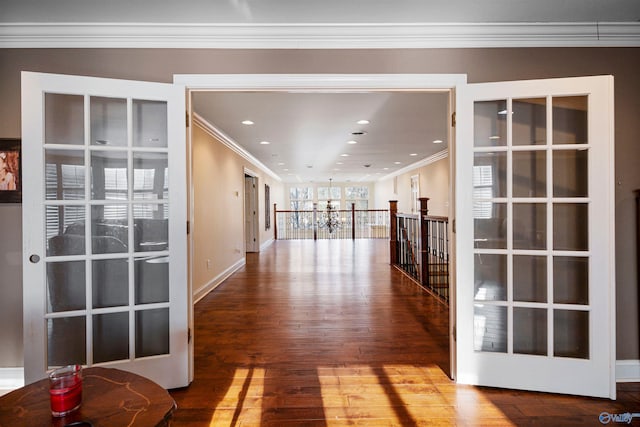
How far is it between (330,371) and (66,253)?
1.97 meters

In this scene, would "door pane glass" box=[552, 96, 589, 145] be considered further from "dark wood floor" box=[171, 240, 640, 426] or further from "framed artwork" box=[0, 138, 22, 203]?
"framed artwork" box=[0, 138, 22, 203]

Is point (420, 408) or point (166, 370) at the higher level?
point (166, 370)

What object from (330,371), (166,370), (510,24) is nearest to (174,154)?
(166,370)

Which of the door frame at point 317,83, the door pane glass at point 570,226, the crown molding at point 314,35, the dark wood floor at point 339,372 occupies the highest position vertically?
the crown molding at point 314,35

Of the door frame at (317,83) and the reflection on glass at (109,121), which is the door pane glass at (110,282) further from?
the reflection on glass at (109,121)

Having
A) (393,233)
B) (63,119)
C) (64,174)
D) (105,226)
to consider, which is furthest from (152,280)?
(393,233)

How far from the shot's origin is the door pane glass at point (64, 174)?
193 cm

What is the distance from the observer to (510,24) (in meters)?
2.13

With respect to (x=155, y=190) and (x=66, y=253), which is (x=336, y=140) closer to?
(x=155, y=190)

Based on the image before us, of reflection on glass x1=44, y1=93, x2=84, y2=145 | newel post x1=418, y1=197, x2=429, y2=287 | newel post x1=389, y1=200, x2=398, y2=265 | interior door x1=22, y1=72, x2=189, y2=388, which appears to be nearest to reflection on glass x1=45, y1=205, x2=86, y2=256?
interior door x1=22, y1=72, x2=189, y2=388

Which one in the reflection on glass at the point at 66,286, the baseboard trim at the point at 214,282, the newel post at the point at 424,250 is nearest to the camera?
the reflection on glass at the point at 66,286

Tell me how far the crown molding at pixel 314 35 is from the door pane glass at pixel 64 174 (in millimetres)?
829

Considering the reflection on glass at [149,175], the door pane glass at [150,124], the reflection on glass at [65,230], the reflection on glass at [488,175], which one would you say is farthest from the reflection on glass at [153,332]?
the reflection on glass at [488,175]

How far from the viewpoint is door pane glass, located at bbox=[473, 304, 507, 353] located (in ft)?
7.02
